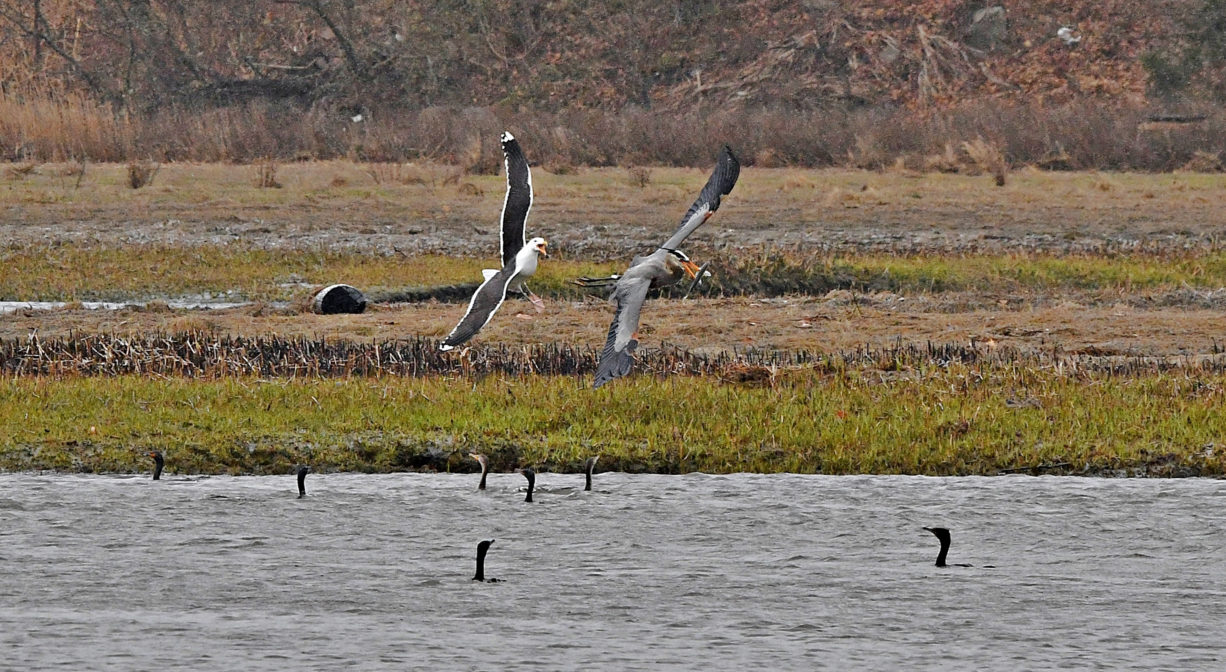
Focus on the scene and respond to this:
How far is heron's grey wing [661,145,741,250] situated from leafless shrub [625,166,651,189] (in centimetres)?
2121

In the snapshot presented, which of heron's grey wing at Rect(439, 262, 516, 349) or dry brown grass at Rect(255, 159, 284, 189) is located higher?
dry brown grass at Rect(255, 159, 284, 189)

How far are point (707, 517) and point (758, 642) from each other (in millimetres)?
2265

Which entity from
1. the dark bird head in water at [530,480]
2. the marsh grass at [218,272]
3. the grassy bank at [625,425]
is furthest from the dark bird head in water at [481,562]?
the marsh grass at [218,272]

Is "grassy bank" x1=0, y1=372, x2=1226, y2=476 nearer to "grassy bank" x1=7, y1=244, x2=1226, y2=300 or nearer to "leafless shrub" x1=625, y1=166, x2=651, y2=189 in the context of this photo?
"grassy bank" x1=7, y1=244, x2=1226, y2=300

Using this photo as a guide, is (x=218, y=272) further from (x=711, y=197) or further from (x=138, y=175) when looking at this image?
(x=711, y=197)

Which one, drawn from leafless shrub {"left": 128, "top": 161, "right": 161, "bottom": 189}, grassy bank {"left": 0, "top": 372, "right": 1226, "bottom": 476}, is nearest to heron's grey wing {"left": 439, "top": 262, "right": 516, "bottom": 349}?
grassy bank {"left": 0, "top": 372, "right": 1226, "bottom": 476}

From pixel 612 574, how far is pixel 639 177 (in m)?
23.4

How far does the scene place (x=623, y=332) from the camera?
9109 millimetres

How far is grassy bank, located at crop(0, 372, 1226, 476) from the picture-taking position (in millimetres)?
10445

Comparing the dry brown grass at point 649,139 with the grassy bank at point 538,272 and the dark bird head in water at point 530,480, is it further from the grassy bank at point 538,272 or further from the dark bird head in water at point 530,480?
the dark bird head in water at point 530,480

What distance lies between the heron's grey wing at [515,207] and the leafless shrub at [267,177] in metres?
21.4

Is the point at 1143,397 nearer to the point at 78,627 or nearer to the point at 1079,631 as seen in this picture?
the point at 1079,631

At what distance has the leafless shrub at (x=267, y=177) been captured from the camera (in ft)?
100

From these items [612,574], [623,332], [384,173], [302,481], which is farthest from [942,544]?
[384,173]
